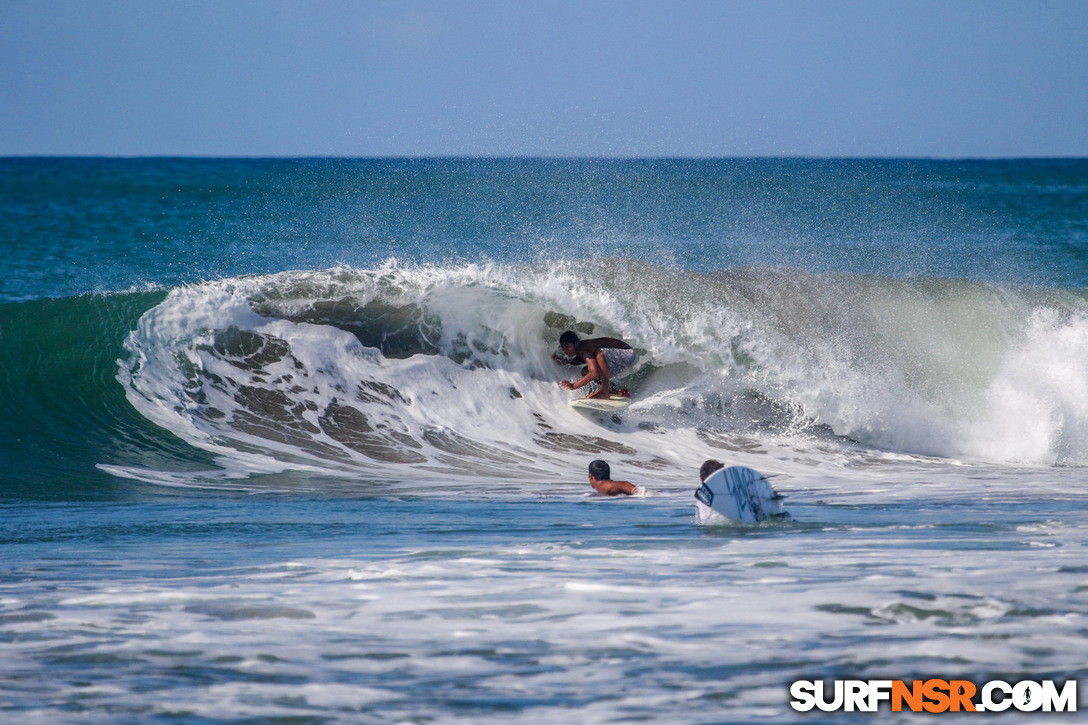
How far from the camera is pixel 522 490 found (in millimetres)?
8539

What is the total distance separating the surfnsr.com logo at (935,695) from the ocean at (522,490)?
0.05 meters

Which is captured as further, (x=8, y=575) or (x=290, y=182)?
(x=290, y=182)

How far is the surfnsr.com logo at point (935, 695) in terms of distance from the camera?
137 inches

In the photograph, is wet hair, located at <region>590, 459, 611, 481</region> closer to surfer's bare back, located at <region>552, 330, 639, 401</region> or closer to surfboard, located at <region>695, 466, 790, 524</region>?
surfboard, located at <region>695, 466, 790, 524</region>

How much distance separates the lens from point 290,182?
45375 millimetres

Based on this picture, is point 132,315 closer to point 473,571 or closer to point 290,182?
point 473,571

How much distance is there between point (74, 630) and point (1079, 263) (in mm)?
25348

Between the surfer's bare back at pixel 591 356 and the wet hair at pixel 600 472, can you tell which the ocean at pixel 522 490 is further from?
the surfer's bare back at pixel 591 356

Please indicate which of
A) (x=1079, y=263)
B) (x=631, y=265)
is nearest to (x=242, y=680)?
(x=631, y=265)

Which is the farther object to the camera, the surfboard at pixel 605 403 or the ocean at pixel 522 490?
the surfboard at pixel 605 403

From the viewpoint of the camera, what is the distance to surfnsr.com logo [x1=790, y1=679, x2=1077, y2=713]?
11.4ft

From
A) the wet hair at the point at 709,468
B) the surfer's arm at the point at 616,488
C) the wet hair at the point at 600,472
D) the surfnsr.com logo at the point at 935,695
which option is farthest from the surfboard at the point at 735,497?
the surfnsr.com logo at the point at 935,695

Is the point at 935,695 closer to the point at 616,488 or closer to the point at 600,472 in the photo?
the point at 616,488

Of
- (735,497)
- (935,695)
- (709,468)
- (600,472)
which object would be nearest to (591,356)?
(600,472)
